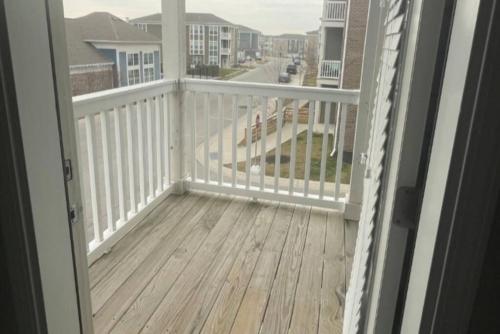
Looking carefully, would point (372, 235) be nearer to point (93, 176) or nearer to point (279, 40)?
point (93, 176)

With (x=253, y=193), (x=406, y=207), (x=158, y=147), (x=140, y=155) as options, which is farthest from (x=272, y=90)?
(x=406, y=207)

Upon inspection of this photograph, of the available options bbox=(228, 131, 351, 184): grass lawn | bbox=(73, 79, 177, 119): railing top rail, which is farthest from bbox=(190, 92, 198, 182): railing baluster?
bbox=(228, 131, 351, 184): grass lawn

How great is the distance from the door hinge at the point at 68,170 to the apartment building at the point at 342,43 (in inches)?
89.6

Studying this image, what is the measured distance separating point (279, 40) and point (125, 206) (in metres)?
1.64

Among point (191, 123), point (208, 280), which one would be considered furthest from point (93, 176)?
point (191, 123)

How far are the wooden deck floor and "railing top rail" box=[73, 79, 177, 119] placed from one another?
0.92 metres

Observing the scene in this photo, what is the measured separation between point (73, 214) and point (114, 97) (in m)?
1.56

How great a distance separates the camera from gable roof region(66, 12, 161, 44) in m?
1.90

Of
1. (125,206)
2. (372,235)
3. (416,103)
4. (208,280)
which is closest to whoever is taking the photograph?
(416,103)

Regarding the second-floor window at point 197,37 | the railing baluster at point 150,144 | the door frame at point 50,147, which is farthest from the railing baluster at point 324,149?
the door frame at point 50,147

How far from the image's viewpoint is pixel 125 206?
106 inches

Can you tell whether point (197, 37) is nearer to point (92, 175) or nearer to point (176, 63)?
point (176, 63)

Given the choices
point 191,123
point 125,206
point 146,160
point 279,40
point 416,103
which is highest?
point 279,40

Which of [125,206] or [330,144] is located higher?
[330,144]
